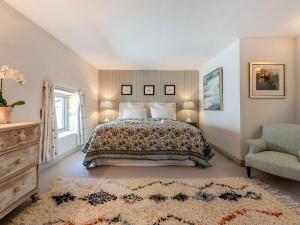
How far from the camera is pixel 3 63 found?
2.18m

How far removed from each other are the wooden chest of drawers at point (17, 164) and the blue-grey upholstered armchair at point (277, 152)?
8.79 feet

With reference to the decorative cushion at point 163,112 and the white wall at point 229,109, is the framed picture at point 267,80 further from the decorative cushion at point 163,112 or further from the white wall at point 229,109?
the decorative cushion at point 163,112

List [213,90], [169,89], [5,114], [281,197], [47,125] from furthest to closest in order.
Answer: [169,89] → [213,90] → [47,125] → [281,197] → [5,114]

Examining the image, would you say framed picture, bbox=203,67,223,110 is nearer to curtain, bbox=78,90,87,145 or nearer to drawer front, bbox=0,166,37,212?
curtain, bbox=78,90,87,145

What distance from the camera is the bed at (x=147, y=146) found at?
315cm

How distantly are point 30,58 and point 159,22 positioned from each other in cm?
190

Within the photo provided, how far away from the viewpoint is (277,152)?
270 cm

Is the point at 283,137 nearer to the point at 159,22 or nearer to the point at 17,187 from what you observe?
the point at 159,22

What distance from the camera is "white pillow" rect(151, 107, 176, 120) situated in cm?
508

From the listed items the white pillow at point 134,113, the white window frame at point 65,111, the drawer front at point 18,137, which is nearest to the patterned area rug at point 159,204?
the drawer front at point 18,137

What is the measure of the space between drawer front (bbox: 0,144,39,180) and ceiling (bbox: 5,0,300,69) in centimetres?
170

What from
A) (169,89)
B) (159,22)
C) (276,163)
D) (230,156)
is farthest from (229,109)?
(169,89)

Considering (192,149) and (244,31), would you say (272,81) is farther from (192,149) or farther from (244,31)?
(192,149)

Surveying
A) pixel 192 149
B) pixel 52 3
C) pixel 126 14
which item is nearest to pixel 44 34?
pixel 52 3
